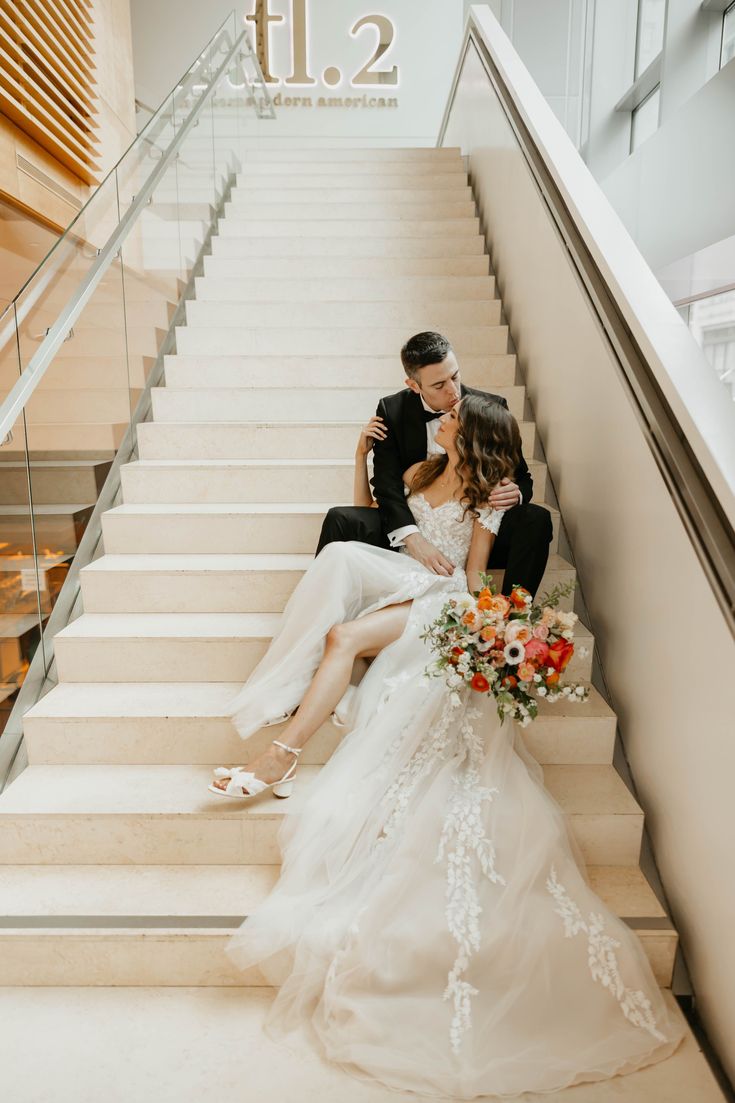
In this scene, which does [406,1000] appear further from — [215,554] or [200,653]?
[215,554]

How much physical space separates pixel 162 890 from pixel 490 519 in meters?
1.38

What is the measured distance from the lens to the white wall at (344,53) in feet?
29.3

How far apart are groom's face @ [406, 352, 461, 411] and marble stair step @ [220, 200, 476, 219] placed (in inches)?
108

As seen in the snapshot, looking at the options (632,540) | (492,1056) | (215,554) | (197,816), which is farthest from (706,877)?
(215,554)

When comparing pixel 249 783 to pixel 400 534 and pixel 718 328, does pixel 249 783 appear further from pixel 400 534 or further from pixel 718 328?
pixel 718 328

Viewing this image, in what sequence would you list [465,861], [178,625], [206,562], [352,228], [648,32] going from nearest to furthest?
1. [465,861]
2. [178,625]
3. [206,562]
4. [352,228]
5. [648,32]

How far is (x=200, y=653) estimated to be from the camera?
8.52ft

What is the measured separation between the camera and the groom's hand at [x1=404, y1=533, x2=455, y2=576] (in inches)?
98.7

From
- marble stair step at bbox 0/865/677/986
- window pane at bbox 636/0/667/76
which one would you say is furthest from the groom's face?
window pane at bbox 636/0/667/76

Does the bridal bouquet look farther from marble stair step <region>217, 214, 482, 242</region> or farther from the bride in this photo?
marble stair step <region>217, 214, 482, 242</region>

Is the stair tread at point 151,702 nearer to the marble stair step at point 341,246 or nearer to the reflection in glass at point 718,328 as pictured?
the reflection in glass at point 718,328

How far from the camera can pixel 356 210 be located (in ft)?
16.8

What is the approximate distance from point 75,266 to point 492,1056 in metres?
2.79

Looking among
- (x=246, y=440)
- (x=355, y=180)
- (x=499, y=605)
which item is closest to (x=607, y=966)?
(x=499, y=605)
